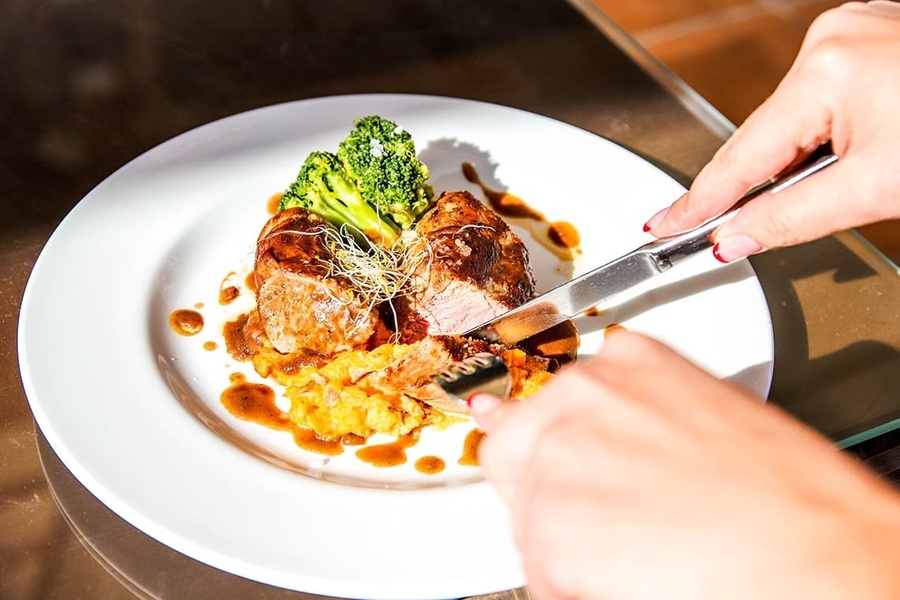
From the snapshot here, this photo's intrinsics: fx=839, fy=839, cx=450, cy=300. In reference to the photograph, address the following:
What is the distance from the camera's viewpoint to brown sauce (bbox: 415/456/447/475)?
2.28m

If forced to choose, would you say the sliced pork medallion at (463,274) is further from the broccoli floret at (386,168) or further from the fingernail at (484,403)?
the fingernail at (484,403)

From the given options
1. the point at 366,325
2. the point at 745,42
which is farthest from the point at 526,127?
the point at 745,42

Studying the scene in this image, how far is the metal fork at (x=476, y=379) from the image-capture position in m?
2.01

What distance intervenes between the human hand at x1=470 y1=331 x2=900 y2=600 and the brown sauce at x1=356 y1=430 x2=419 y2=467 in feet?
3.06

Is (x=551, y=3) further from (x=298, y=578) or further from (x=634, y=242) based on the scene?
(x=298, y=578)

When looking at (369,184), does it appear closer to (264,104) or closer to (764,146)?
(264,104)

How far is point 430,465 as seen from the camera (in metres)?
2.30

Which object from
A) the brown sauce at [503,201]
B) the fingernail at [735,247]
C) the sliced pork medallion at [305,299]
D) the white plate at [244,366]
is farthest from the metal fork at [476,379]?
the brown sauce at [503,201]

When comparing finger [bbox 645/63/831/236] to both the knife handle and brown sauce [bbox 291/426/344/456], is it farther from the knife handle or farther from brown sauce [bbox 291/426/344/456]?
brown sauce [bbox 291/426/344/456]

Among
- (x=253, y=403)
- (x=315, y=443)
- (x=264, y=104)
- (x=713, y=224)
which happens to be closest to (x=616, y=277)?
(x=713, y=224)

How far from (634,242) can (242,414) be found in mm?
1456

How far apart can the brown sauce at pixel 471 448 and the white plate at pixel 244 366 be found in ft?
0.09

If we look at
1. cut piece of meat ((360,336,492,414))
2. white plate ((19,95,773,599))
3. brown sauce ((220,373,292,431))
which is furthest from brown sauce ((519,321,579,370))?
brown sauce ((220,373,292,431))

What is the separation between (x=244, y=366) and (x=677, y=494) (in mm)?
1694
